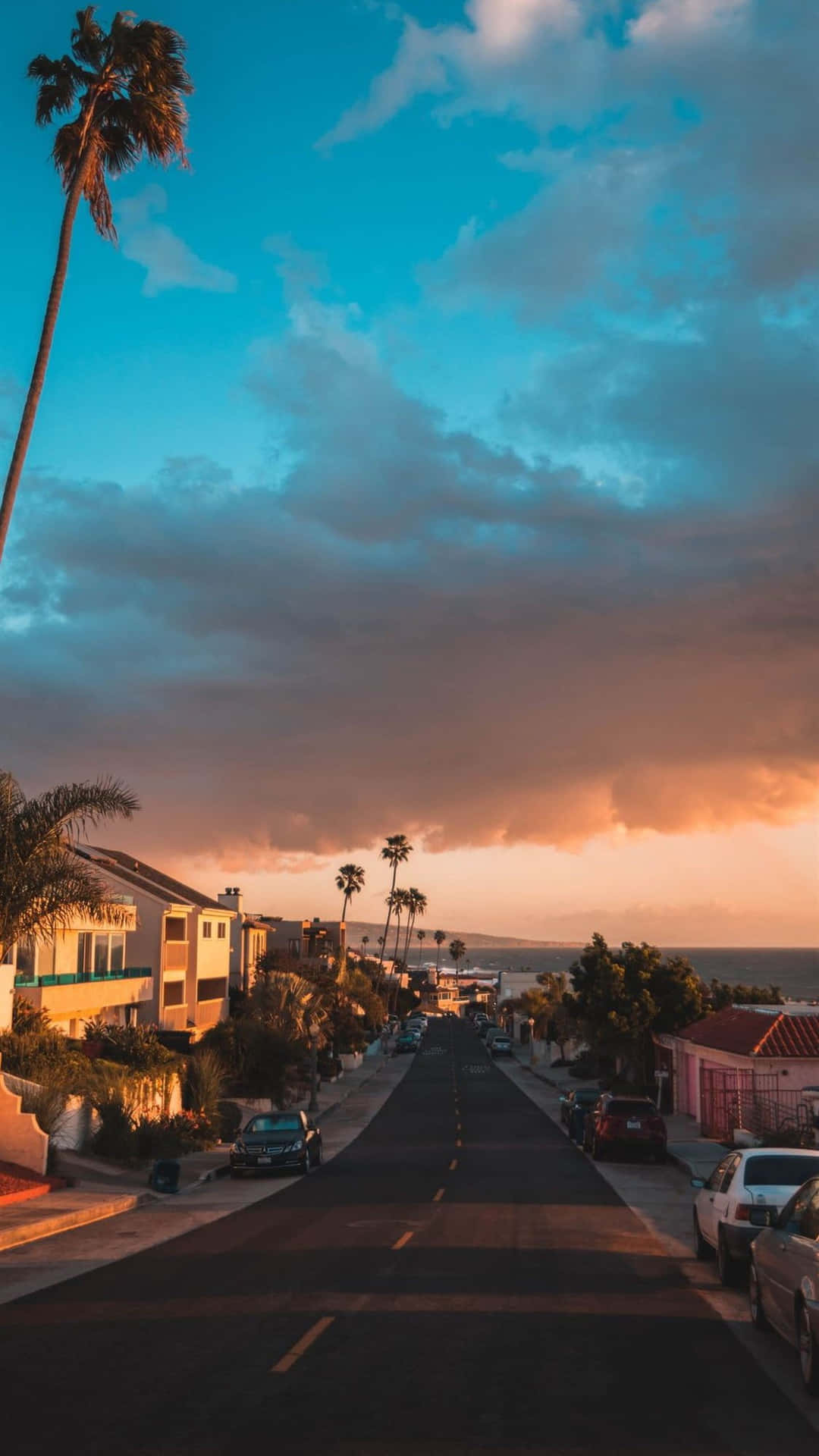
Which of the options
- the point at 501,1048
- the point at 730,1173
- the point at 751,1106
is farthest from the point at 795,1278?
the point at 501,1048

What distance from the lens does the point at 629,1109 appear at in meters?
31.8

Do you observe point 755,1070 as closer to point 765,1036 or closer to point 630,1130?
point 765,1036

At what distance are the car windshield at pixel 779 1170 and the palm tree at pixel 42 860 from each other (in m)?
16.9

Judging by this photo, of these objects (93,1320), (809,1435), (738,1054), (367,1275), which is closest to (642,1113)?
(738,1054)

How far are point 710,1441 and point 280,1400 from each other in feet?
9.86

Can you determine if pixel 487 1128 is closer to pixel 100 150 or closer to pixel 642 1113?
pixel 642 1113

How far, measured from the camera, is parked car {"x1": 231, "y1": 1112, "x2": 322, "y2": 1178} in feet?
93.0

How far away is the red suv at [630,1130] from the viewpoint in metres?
31.3

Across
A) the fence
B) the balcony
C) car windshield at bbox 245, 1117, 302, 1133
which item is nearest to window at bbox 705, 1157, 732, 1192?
car windshield at bbox 245, 1117, 302, 1133

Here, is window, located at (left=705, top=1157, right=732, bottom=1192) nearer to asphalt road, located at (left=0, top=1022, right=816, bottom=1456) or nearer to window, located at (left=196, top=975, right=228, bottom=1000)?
asphalt road, located at (left=0, top=1022, right=816, bottom=1456)

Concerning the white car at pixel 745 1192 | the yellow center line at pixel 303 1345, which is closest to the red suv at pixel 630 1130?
the white car at pixel 745 1192

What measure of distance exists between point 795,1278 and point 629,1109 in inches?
902

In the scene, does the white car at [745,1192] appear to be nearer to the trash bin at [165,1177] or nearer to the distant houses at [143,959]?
the trash bin at [165,1177]

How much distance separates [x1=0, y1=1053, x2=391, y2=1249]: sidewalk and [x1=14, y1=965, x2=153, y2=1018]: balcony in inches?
370
